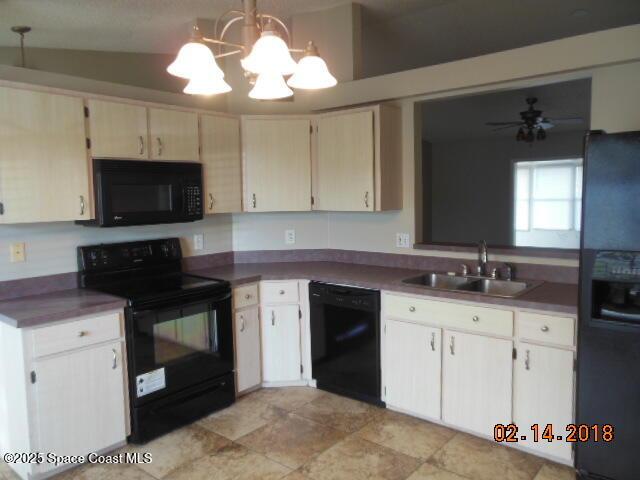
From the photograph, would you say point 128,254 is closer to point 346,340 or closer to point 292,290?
point 292,290

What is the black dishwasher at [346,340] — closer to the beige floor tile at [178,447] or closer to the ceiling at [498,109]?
the beige floor tile at [178,447]

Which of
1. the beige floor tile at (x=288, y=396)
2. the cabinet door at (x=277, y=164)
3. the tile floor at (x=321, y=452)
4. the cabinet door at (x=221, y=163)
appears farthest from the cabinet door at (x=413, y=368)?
the cabinet door at (x=221, y=163)

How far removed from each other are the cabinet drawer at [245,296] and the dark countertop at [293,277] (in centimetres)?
5

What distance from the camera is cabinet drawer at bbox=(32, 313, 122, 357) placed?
8.02 feet

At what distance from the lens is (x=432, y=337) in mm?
2922

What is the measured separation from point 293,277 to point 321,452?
3.91 ft

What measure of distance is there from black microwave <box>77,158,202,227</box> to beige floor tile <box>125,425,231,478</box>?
1.28 metres

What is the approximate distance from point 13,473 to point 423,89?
3265 mm

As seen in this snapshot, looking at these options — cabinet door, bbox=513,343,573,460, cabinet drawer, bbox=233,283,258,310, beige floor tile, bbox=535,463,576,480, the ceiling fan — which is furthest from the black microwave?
the ceiling fan

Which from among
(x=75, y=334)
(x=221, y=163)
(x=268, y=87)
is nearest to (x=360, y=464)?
(x=75, y=334)

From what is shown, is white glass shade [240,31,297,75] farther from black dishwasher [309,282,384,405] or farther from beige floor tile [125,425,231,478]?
beige floor tile [125,425,231,478]

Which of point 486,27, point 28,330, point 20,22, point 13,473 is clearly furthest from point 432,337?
point 20,22

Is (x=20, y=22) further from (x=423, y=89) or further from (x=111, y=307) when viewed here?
(x=423, y=89)

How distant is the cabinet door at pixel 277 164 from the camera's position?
3.70 metres
